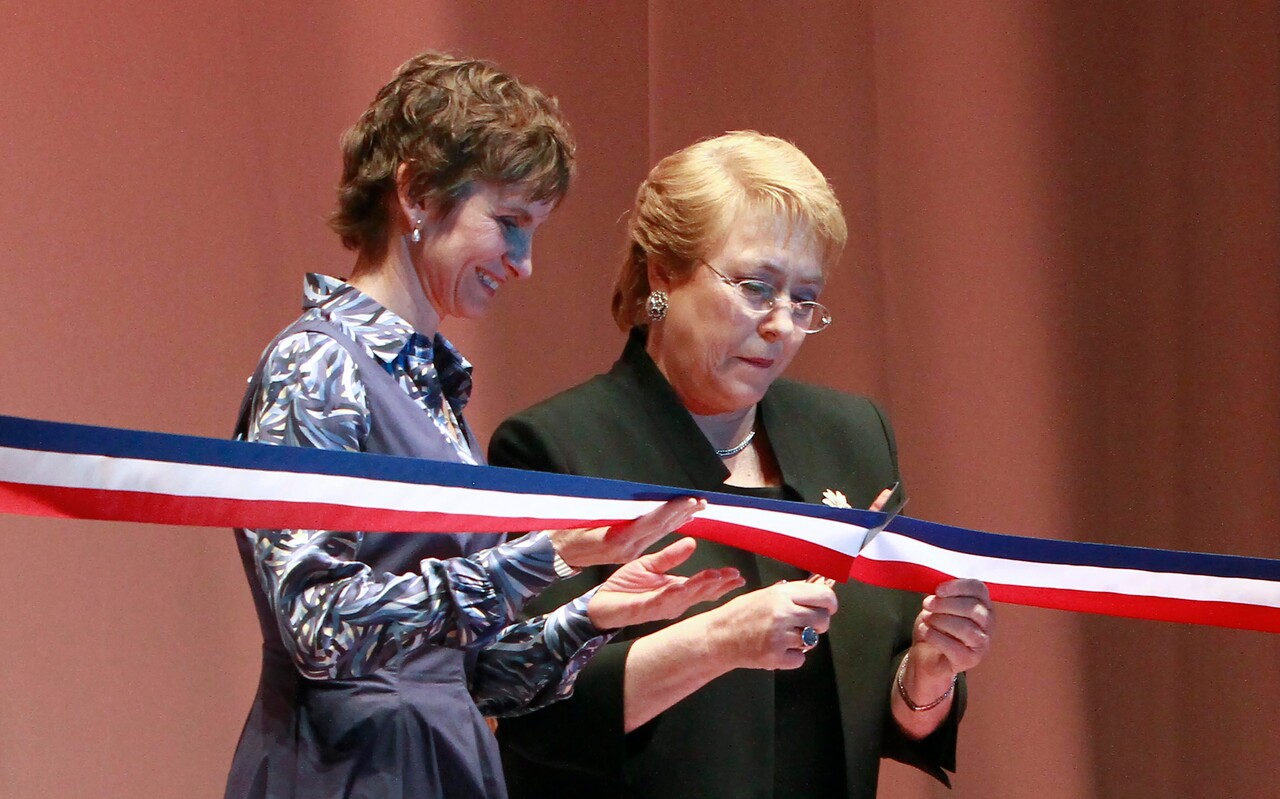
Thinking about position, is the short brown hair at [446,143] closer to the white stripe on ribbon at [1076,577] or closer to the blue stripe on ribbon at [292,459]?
the blue stripe on ribbon at [292,459]

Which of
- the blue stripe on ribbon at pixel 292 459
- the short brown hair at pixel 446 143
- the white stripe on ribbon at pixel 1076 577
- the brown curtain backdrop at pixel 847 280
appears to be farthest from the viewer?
the brown curtain backdrop at pixel 847 280

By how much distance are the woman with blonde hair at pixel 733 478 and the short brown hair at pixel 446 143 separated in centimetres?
38

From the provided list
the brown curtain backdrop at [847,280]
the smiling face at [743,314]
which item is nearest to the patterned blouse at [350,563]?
the smiling face at [743,314]

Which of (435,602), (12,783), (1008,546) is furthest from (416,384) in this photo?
(12,783)

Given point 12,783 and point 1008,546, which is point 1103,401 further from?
point 12,783

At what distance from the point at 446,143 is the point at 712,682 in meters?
0.83

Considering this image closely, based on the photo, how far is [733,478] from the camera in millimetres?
2178

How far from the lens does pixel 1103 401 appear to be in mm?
3170

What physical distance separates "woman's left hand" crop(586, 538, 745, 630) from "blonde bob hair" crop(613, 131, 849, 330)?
581mm

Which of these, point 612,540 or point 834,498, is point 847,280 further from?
point 612,540

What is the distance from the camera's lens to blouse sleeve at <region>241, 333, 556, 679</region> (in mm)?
1445

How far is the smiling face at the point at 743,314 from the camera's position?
210 cm

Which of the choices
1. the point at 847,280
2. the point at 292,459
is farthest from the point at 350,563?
the point at 847,280

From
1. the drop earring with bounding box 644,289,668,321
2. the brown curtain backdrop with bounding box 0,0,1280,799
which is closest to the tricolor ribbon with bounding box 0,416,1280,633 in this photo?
the drop earring with bounding box 644,289,668,321
